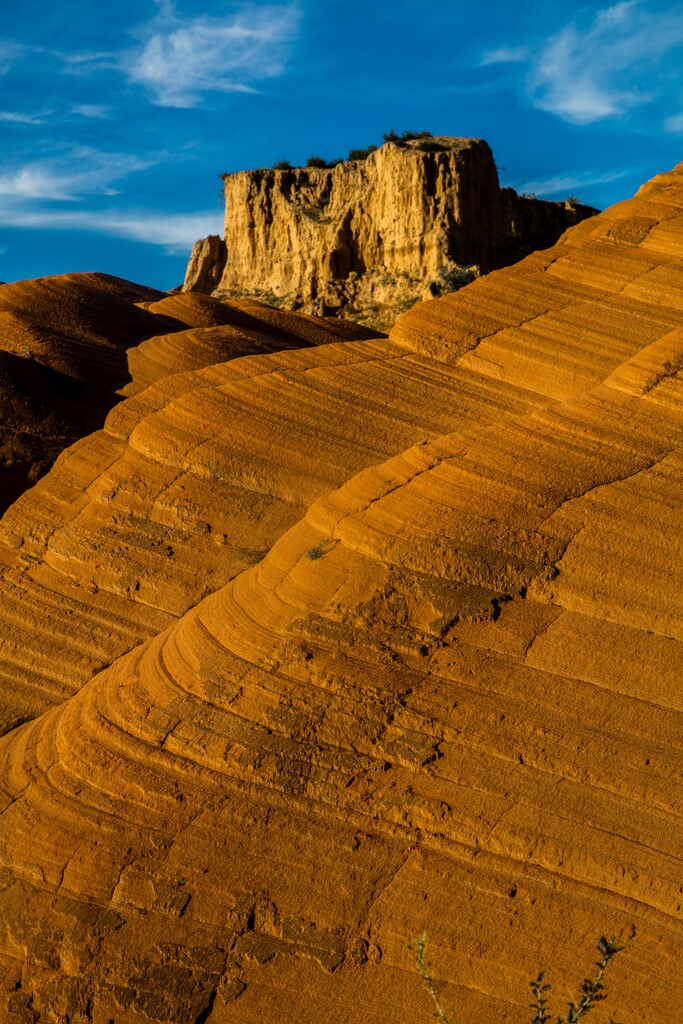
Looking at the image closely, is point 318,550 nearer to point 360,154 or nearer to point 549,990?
point 549,990

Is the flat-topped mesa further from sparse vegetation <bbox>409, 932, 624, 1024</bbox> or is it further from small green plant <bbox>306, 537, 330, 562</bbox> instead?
sparse vegetation <bbox>409, 932, 624, 1024</bbox>

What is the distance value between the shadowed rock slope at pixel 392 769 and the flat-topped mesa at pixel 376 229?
4446 cm

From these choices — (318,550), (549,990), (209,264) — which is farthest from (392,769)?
(209,264)

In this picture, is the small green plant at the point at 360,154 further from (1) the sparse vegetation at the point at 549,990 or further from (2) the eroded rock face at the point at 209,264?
(1) the sparse vegetation at the point at 549,990

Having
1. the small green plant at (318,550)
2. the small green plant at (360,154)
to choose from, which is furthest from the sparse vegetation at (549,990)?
the small green plant at (360,154)

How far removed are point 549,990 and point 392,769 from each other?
186 centimetres

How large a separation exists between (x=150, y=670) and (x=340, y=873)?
2.68m

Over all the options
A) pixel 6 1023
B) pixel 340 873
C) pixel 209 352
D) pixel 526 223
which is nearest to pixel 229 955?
pixel 340 873

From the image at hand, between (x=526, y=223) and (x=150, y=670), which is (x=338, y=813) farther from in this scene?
(x=526, y=223)

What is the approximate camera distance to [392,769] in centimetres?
790

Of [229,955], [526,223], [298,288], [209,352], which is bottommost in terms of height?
[229,955]

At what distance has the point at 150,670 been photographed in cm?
922

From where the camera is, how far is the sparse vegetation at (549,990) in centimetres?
575

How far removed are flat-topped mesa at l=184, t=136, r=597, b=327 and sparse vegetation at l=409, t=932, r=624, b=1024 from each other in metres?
47.9
